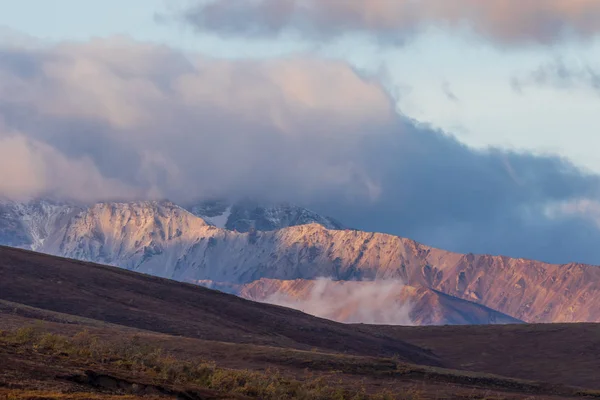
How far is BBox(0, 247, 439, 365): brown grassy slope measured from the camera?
134m

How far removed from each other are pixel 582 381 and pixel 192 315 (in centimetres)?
5476

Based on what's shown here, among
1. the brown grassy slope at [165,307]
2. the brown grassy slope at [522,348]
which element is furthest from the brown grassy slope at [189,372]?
the brown grassy slope at [522,348]

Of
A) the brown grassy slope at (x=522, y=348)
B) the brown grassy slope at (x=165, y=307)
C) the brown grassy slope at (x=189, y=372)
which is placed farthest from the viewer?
the brown grassy slope at (x=522, y=348)

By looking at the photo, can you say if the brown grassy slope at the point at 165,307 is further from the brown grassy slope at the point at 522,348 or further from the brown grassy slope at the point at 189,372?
the brown grassy slope at the point at 189,372

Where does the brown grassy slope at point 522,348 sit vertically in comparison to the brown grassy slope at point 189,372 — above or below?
above

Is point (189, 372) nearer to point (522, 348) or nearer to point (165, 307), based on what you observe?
point (165, 307)

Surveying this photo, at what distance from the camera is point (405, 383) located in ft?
316

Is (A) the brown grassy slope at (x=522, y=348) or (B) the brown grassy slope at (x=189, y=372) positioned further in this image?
(A) the brown grassy slope at (x=522, y=348)

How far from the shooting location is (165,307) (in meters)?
148

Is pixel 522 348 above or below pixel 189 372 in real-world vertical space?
above

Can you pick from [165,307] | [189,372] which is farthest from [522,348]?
[189,372]

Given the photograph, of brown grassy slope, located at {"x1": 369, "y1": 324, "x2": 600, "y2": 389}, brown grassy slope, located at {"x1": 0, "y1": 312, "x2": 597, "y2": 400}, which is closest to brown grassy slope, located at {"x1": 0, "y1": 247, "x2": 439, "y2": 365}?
brown grassy slope, located at {"x1": 369, "y1": 324, "x2": 600, "y2": 389}

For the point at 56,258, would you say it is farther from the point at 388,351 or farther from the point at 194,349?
the point at 194,349

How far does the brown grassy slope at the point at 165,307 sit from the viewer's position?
134 metres
